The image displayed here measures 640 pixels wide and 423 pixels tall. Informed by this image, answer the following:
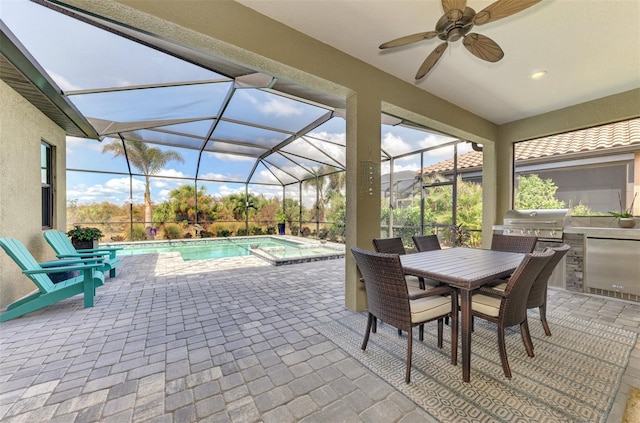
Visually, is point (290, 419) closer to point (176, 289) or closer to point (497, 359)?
point (497, 359)

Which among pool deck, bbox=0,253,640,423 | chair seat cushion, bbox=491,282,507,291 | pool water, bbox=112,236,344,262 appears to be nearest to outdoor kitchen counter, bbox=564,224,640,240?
pool deck, bbox=0,253,640,423

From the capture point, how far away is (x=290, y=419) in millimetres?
1487

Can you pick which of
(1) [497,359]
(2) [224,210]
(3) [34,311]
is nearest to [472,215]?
(1) [497,359]

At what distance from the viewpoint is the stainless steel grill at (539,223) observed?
13.3 ft

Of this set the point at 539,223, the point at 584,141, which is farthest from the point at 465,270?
the point at 584,141

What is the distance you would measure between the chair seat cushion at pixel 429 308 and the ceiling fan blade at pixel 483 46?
219 cm

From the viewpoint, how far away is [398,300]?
190 centimetres

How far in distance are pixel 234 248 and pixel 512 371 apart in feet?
28.1

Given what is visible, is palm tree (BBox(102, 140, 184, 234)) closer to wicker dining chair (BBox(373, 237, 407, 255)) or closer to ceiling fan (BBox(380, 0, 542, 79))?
wicker dining chair (BBox(373, 237, 407, 255))

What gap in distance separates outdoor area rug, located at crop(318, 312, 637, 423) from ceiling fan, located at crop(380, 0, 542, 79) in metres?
2.64

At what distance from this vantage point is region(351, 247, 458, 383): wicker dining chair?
6.05 feet

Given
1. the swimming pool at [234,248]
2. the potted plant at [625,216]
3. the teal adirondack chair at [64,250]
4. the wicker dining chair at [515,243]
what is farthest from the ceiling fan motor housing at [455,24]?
the swimming pool at [234,248]

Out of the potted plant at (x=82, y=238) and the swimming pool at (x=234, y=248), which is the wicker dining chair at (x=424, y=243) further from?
the potted plant at (x=82, y=238)

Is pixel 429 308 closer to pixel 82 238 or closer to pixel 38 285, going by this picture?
pixel 38 285
